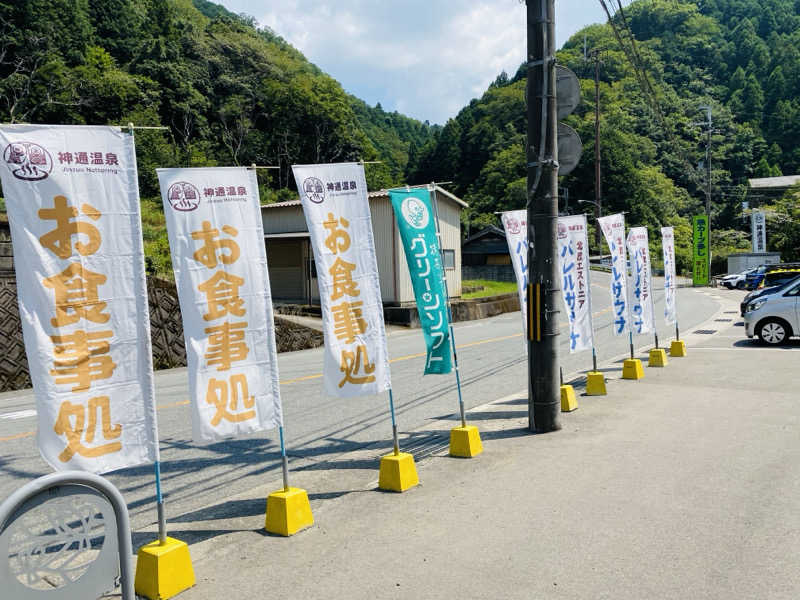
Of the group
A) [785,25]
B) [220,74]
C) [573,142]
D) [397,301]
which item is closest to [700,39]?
[785,25]

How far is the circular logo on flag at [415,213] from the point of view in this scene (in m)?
5.80

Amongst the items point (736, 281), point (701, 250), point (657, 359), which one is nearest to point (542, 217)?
point (657, 359)

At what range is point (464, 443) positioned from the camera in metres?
6.25

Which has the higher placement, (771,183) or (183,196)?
(771,183)

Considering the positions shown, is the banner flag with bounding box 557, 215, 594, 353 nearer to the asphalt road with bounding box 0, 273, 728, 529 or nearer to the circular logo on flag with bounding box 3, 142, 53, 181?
the asphalt road with bounding box 0, 273, 728, 529

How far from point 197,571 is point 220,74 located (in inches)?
2617

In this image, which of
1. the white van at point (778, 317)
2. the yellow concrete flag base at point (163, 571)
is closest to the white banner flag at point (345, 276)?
the yellow concrete flag base at point (163, 571)

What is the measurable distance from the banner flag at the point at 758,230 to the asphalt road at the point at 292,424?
3526cm

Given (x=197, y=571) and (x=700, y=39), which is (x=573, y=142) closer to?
(x=197, y=571)

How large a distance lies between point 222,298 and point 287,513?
62.9 inches

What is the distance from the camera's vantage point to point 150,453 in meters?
3.69

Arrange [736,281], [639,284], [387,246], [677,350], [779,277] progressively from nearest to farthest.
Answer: [639,284] → [677,350] → [779,277] → [387,246] → [736,281]

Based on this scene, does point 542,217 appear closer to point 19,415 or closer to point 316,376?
point 316,376

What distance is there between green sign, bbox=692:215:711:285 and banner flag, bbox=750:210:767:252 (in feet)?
17.9
